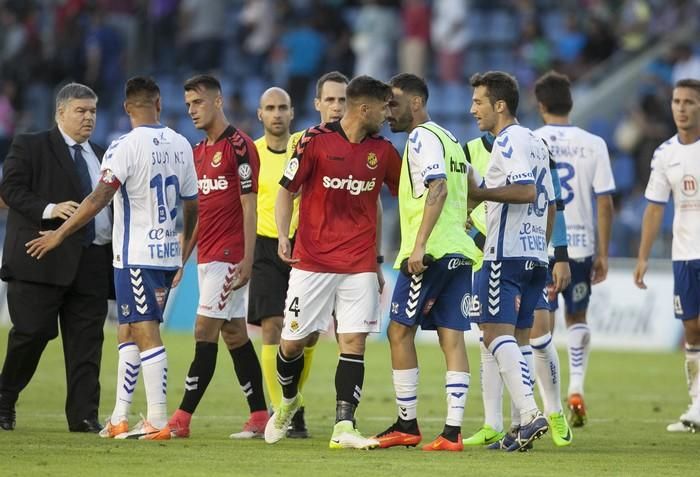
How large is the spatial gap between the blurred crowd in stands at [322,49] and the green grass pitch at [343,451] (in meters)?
8.44

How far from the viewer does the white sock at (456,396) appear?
35.2 ft

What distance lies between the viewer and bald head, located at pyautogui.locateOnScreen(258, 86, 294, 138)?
1240cm

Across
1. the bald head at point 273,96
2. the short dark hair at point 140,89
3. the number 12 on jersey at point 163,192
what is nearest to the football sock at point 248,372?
the number 12 on jersey at point 163,192

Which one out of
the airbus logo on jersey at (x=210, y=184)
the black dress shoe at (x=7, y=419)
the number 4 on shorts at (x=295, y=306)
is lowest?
the black dress shoe at (x=7, y=419)

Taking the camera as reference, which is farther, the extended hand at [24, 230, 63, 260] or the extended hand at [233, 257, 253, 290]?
the extended hand at [233, 257, 253, 290]

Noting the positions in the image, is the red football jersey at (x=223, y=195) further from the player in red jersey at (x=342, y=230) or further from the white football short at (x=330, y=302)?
the white football short at (x=330, y=302)

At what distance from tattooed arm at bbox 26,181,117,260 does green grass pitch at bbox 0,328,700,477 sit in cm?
147

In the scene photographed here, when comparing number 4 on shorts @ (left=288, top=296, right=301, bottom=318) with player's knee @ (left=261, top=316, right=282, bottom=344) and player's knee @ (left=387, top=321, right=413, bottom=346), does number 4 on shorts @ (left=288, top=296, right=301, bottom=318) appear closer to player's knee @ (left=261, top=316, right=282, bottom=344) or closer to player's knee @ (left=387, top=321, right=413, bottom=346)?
player's knee @ (left=387, top=321, right=413, bottom=346)

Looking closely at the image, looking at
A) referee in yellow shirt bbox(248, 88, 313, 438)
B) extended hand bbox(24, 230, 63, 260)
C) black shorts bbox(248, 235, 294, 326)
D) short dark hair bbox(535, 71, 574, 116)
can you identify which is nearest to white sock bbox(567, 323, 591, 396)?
short dark hair bbox(535, 71, 574, 116)

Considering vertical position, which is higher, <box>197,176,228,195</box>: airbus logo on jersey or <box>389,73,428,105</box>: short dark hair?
<box>389,73,428,105</box>: short dark hair

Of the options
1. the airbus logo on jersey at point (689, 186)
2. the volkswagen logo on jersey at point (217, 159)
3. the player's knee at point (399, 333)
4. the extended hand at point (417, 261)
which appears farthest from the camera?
the airbus logo on jersey at point (689, 186)

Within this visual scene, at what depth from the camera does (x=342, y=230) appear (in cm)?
1086

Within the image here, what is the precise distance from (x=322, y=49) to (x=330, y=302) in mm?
18599

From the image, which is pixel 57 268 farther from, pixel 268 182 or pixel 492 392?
pixel 492 392
